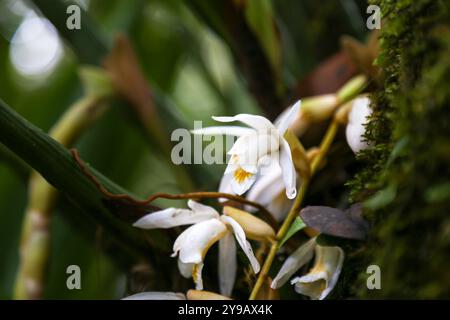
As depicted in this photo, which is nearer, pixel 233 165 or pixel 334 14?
pixel 233 165

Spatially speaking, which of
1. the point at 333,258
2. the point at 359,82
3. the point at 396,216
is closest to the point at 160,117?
the point at 359,82

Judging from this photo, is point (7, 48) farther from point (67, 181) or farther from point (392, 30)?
point (392, 30)

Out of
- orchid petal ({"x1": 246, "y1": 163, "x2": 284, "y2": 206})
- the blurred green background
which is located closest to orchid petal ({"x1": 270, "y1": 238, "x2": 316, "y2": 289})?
orchid petal ({"x1": 246, "y1": 163, "x2": 284, "y2": 206})

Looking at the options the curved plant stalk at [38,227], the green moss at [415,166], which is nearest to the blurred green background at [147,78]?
the curved plant stalk at [38,227]

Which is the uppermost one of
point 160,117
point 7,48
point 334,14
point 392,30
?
point 7,48

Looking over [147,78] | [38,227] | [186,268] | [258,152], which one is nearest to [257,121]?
[258,152]

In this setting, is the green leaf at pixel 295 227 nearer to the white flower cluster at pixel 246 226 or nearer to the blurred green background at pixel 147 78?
the white flower cluster at pixel 246 226
